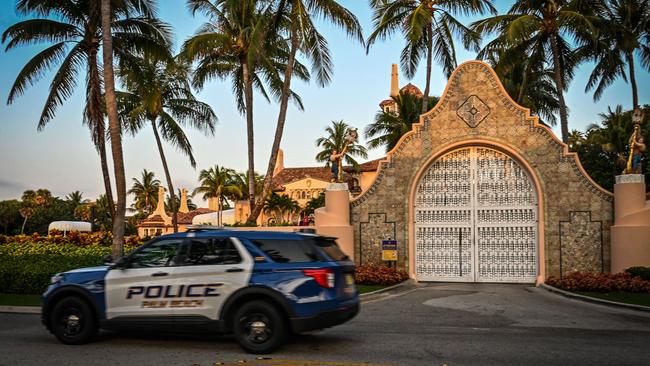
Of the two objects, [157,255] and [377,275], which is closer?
[157,255]

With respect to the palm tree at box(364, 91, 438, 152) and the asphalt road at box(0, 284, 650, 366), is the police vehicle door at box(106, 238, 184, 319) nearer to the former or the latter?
the asphalt road at box(0, 284, 650, 366)

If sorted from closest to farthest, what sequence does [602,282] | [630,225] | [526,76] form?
[602,282], [630,225], [526,76]

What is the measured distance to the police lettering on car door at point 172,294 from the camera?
8.49m

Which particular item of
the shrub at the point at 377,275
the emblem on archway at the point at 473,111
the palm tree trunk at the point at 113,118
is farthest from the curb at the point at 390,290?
the palm tree trunk at the point at 113,118

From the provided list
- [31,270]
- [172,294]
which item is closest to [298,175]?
[31,270]

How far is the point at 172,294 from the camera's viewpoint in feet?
28.3

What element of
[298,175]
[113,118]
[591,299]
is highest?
[298,175]

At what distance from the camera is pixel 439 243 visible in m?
21.1

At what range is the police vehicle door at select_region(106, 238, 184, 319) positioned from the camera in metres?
8.66

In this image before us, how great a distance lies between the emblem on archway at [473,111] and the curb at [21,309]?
14627mm

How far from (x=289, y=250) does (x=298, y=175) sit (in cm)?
6391

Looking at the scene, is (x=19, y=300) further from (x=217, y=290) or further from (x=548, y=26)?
(x=548, y=26)

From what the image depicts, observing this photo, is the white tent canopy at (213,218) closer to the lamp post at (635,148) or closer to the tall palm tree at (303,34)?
the tall palm tree at (303,34)

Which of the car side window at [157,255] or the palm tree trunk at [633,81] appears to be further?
the palm tree trunk at [633,81]
